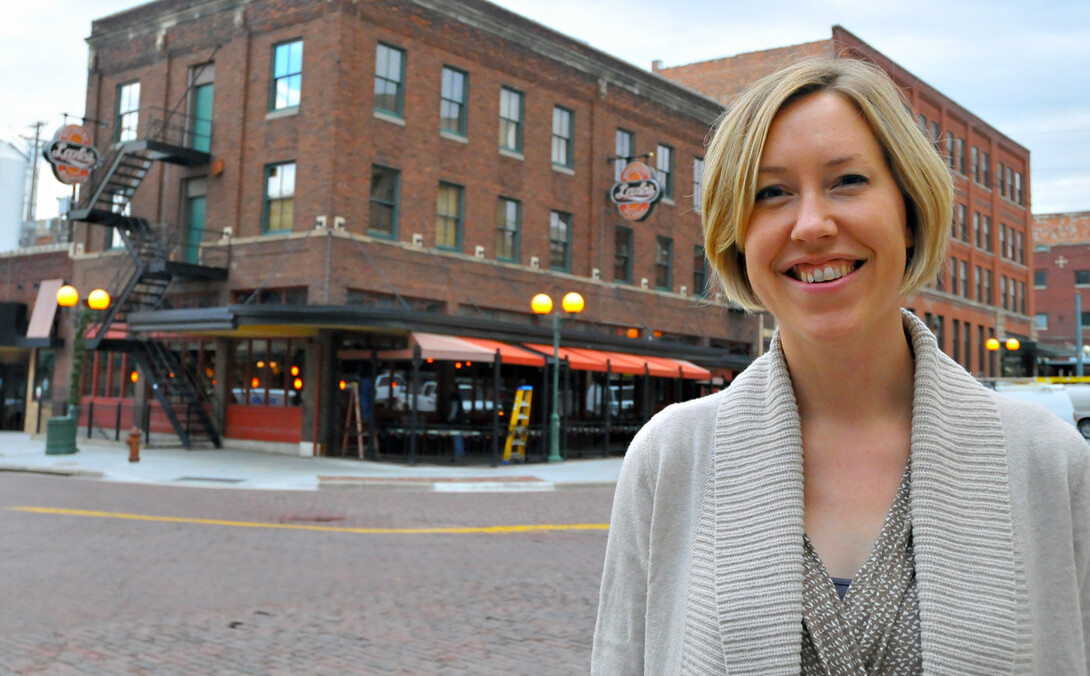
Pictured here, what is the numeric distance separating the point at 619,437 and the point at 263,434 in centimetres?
986

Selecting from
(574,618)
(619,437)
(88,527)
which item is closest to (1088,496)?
(574,618)

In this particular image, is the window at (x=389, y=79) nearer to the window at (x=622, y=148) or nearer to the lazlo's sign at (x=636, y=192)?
the lazlo's sign at (x=636, y=192)

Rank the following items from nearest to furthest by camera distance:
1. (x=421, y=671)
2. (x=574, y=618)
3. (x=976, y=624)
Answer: (x=976, y=624) → (x=421, y=671) → (x=574, y=618)

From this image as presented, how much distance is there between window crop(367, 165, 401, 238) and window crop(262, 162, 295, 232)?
2.05 m

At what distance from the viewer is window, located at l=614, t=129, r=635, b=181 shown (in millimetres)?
30938

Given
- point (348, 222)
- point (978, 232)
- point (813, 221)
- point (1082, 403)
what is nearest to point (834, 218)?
point (813, 221)

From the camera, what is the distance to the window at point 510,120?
27.3m

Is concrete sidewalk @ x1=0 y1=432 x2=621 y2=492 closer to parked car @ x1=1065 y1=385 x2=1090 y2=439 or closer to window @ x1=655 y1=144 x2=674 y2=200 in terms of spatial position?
window @ x1=655 y1=144 x2=674 y2=200

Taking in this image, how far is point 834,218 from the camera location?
1.68 m

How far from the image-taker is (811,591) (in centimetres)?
160

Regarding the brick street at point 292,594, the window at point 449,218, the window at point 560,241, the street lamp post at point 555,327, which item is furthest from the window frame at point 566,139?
the brick street at point 292,594

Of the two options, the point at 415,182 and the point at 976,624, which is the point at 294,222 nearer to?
the point at 415,182

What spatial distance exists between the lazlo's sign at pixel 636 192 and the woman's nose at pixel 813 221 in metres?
→ 27.6

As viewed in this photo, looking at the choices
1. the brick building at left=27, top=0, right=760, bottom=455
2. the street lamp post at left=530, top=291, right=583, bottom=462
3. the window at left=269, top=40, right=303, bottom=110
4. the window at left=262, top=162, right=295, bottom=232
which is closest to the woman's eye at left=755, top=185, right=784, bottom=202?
the brick building at left=27, top=0, right=760, bottom=455
